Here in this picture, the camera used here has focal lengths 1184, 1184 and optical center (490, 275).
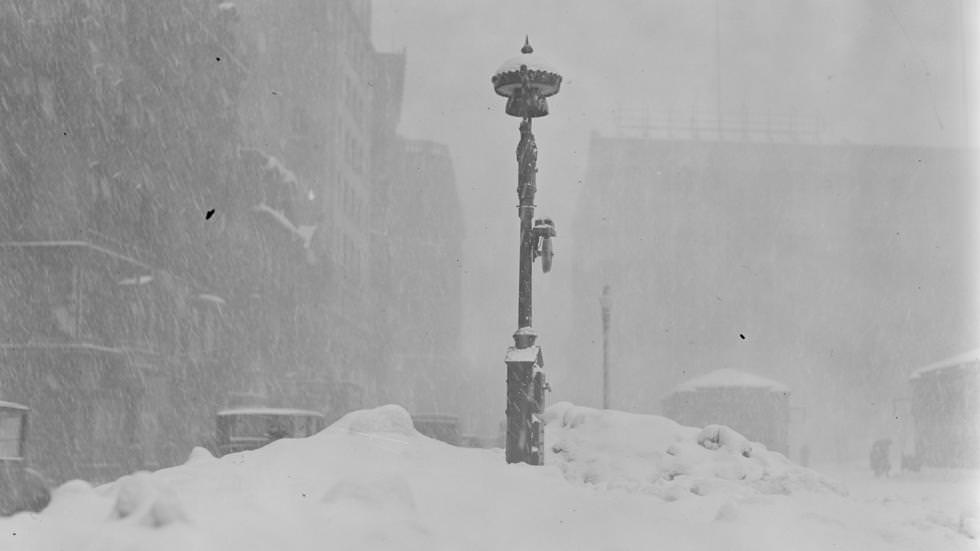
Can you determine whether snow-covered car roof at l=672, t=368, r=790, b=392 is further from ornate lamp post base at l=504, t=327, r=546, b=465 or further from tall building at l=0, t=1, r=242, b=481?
ornate lamp post base at l=504, t=327, r=546, b=465

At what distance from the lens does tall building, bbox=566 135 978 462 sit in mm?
73438

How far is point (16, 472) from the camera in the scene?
47.6 feet

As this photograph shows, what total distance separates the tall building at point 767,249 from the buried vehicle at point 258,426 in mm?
55043

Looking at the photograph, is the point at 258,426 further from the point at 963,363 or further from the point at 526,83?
the point at 963,363

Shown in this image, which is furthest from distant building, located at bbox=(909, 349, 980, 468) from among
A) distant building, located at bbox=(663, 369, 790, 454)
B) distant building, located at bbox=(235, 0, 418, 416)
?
distant building, located at bbox=(235, 0, 418, 416)

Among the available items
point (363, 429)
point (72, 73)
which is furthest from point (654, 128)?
point (363, 429)

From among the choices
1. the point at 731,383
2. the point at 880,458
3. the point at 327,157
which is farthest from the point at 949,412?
the point at 327,157

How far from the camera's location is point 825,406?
69.9 meters

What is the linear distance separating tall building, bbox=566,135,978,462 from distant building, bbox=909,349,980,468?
34538mm

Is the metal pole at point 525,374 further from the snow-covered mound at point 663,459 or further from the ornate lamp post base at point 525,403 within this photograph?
the snow-covered mound at point 663,459

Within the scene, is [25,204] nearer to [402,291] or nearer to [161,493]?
[161,493]

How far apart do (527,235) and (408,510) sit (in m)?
5.66

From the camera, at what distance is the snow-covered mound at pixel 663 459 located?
1098 cm

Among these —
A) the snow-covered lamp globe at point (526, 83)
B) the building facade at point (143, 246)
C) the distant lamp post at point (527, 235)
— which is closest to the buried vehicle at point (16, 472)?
the distant lamp post at point (527, 235)
